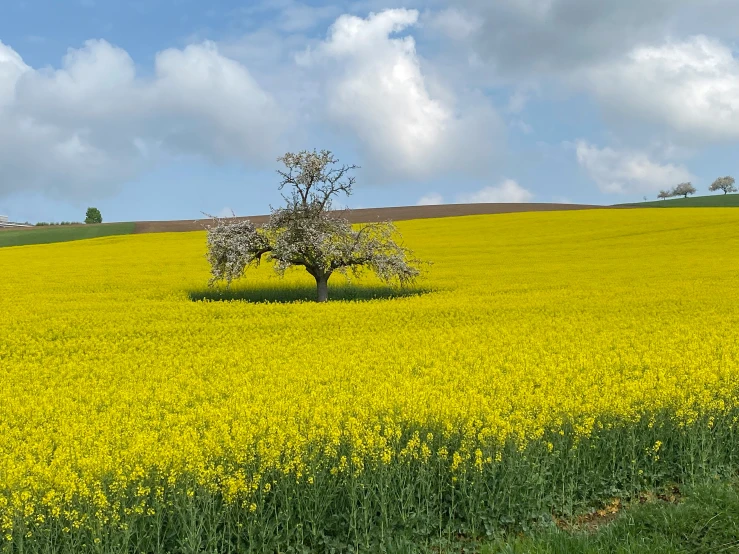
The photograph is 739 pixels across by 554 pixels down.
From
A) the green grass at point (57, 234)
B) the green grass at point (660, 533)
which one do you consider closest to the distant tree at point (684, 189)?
the green grass at point (57, 234)

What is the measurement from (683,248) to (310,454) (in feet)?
118

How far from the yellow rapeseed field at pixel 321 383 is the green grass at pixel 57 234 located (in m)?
41.1

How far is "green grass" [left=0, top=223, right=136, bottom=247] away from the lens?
6372 cm

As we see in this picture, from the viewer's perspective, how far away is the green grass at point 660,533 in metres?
5.89

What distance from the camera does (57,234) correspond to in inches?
2657

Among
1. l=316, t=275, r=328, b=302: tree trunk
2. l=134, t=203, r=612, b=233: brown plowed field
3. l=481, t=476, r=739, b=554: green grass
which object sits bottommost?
l=481, t=476, r=739, b=554: green grass

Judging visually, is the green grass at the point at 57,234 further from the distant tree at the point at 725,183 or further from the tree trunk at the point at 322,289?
the distant tree at the point at 725,183

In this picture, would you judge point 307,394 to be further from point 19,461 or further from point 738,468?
point 738,468

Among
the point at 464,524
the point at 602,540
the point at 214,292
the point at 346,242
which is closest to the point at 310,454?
the point at 464,524

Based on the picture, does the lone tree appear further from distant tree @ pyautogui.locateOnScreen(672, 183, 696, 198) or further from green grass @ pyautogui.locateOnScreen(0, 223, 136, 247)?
distant tree @ pyautogui.locateOnScreen(672, 183, 696, 198)

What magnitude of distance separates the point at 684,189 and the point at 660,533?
5338 inches

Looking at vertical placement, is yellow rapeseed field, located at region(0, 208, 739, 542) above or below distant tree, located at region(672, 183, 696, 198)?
below

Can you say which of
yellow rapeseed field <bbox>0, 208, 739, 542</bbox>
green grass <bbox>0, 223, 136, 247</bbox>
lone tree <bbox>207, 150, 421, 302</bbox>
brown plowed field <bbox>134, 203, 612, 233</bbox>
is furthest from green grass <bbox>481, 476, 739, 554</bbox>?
green grass <bbox>0, 223, 136, 247</bbox>

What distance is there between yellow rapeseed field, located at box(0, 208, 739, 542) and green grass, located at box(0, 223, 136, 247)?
41.1m
